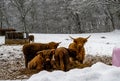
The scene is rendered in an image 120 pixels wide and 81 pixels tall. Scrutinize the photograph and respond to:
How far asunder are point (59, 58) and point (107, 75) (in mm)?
5319

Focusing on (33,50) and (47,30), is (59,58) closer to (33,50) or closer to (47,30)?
(33,50)

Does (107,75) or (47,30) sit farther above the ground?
(107,75)

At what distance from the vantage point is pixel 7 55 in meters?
18.1

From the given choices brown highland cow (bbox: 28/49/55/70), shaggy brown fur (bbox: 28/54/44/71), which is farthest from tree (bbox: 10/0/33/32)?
brown highland cow (bbox: 28/49/55/70)

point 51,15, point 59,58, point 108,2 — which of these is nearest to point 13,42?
point 108,2

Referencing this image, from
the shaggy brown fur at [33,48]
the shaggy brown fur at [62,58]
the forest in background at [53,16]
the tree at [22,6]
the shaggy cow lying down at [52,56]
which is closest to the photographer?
the shaggy brown fur at [62,58]

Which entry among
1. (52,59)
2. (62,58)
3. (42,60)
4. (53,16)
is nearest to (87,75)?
(62,58)

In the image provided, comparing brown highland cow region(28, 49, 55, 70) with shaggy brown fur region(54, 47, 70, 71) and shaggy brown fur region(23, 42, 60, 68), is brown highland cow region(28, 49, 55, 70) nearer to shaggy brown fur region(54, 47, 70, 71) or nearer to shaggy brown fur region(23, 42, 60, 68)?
shaggy brown fur region(54, 47, 70, 71)

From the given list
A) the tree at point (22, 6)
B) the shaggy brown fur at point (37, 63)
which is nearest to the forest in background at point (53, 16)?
the tree at point (22, 6)

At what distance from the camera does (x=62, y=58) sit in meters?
11.2

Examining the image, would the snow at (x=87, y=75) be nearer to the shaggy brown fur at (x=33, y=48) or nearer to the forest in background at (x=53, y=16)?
the shaggy brown fur at (x=33, y=48)

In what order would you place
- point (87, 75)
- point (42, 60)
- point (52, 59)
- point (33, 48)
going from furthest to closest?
point (33, 48), point (42, 60), point (52, 59), point (87, 75)

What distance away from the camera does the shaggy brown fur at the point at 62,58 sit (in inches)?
436

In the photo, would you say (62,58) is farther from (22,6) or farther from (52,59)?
(22,6)
